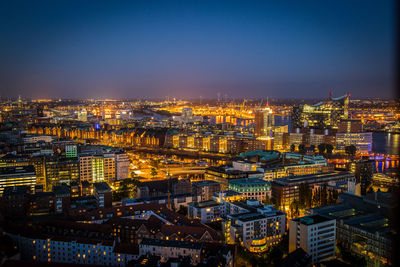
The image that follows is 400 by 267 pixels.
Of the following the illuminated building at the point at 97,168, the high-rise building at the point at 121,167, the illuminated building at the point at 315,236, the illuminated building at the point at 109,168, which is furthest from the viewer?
the high-rise building at the point at 121,167

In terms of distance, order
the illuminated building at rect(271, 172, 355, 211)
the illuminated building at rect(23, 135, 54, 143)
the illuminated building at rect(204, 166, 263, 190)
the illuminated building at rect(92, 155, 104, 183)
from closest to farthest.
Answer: the illuminated building at rect(271, 172, 355, 211)
the illuminated building at rect(204, 166, 263, 190)
the illuminated building at rect(92, 155, 104, 183)
the illuminated building at rect(23, 135, 54, 143)

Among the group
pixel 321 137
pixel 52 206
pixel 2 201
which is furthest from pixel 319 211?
pixel 321 137

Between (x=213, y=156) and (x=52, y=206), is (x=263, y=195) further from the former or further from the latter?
(x=213, y=156)

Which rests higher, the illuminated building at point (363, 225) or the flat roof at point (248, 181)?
the flat roof at point (248, 181)

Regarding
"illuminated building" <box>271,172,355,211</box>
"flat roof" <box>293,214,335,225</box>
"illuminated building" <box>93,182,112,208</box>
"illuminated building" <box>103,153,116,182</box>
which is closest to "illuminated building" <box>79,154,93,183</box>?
"illuminated building" <box>103,153,116,182</box>

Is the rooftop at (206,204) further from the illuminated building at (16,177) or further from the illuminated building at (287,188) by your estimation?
the illuminated building at (16,177)

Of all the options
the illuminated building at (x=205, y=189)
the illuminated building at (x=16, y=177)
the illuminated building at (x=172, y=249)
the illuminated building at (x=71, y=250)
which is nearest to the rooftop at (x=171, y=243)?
the illuminated building at (x=172, y=249)

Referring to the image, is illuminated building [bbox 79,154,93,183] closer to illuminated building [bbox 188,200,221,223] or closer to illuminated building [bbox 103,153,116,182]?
illuminated building [bbox 103,153,116,182]
